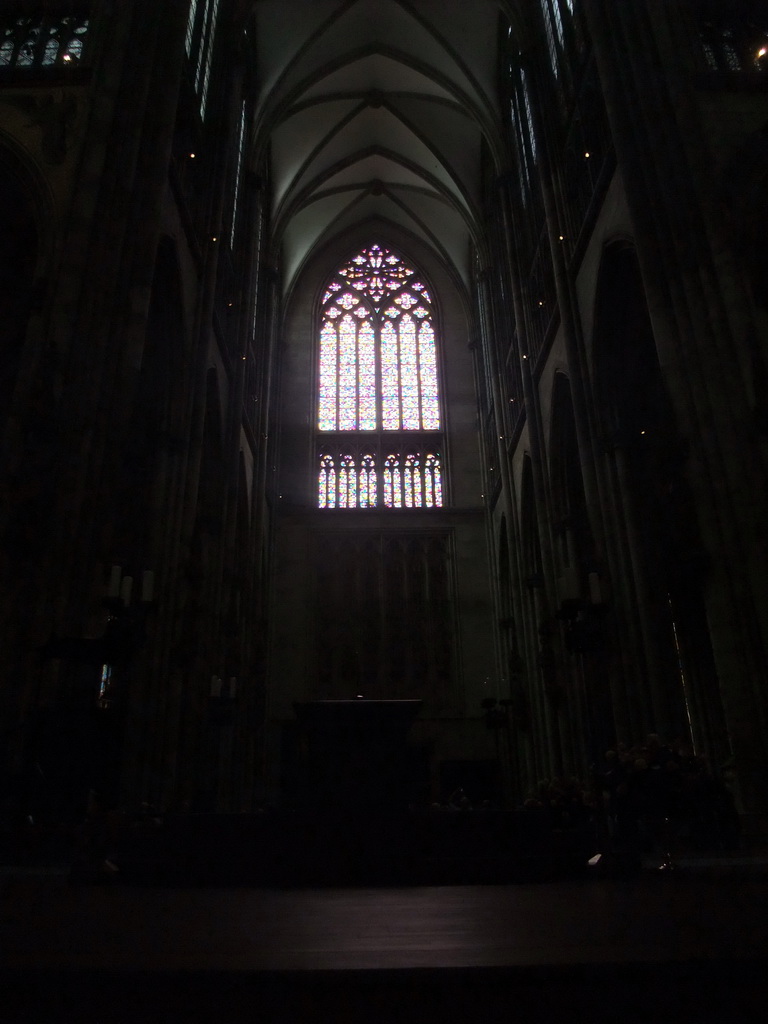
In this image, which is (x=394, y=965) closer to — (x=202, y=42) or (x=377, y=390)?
(x=202, y=42)

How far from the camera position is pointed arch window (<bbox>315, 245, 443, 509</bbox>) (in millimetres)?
26719

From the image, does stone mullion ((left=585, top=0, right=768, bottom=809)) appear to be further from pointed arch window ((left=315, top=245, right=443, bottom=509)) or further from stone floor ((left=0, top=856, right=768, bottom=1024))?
pointed arch window ((left=315, top=245, right=443, bottom=509))

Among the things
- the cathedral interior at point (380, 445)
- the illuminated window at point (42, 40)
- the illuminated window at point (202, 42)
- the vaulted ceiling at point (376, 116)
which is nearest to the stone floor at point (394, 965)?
the cathedral interior at point (380, 445)

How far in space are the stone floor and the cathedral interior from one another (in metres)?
3.16

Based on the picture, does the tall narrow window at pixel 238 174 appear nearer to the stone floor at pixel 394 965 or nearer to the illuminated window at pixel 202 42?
the illuminated window at pixel 202 42

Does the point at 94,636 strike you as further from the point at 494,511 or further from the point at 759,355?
the point at 494,511

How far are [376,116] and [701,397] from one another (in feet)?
70.6

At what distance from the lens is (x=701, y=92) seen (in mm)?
10953

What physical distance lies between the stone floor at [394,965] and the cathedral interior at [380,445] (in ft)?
10.4

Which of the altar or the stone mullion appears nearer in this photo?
the stone mullion

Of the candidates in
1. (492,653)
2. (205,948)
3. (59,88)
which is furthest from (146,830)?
(492,653)

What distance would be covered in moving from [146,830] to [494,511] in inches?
766

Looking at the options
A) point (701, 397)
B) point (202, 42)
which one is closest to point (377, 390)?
point (202, 42)

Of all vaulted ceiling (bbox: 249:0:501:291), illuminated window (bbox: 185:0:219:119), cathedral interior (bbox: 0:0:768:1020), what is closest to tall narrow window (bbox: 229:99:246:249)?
cathedral interior (bbox: 0:0:768:1020)
